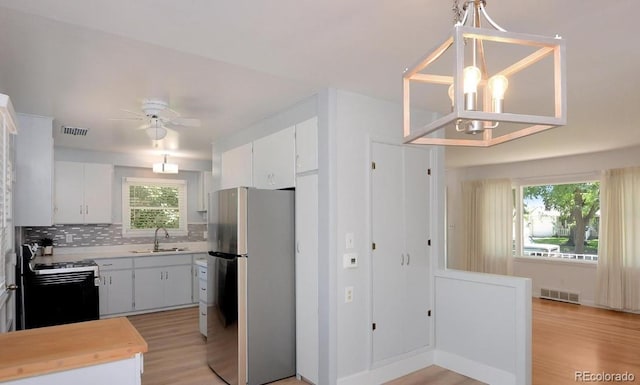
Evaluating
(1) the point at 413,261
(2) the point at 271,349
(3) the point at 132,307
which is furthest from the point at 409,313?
(3) the point at 132,307

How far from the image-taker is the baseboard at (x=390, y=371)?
3.06 meters

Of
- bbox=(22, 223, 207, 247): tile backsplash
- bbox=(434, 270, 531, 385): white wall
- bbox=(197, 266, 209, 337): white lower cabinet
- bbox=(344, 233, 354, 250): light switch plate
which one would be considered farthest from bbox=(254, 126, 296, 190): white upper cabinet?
bbox=(22, 223, 207, 247): tile backsplash

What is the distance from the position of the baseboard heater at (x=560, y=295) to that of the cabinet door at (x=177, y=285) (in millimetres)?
5920

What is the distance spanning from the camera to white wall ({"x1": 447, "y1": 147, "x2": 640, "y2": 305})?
19.8 ft

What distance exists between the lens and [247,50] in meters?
2.29

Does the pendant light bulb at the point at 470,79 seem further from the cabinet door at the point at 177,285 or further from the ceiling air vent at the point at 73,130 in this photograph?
the cabinet door at the point at 177,285

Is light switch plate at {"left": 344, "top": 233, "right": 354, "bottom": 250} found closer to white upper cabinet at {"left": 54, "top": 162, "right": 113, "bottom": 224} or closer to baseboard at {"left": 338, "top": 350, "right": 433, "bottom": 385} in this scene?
baseboard at {"left": 338, "top": 350, "right": 433, "bottom": 385}

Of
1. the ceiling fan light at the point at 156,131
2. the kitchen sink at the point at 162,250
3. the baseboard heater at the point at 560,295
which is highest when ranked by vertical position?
the ceiling fan light at the point at 156,131

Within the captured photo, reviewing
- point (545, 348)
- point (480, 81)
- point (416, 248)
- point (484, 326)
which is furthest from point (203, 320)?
point (480, 81)

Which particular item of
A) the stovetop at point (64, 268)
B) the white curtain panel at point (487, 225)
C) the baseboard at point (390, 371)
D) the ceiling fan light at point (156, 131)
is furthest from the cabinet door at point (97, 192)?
the white curtain panel at point (487, 225)

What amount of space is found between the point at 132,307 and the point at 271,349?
319cm

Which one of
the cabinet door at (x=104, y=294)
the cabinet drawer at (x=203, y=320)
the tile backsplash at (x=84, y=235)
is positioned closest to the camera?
the cabinet drawer at (x=203, y=320)

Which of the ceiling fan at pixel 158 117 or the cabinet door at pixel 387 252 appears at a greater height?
the ceiling fan at pixel 158 117

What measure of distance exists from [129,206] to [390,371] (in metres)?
4.75
